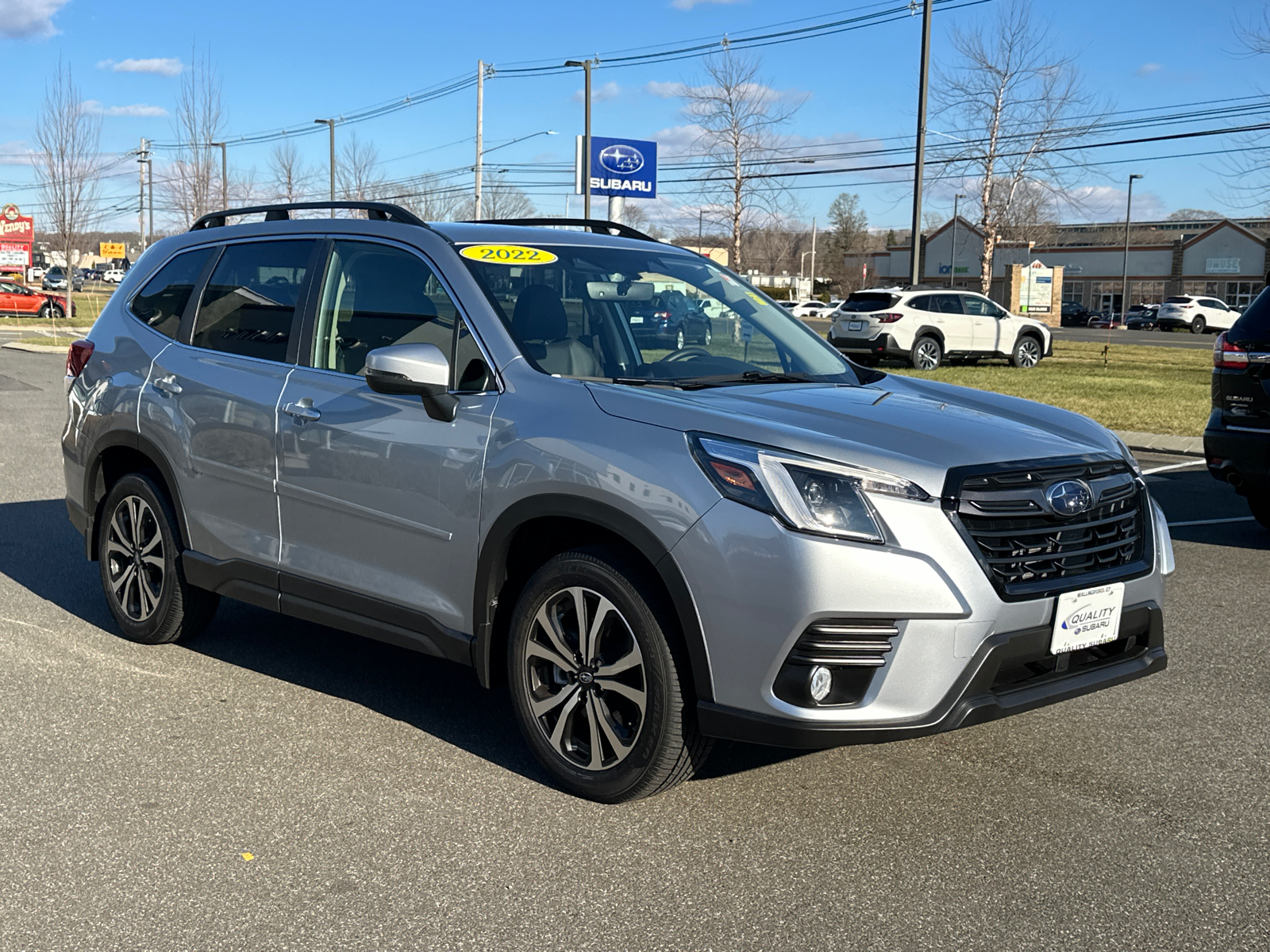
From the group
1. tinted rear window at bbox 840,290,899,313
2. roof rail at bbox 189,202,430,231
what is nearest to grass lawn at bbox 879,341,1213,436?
tinted rear window at bbox 840,290,899,313

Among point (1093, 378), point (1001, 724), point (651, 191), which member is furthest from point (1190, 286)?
point (1001, 724)

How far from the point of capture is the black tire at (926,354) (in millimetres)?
27250

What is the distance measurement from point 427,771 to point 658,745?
3.07 feet

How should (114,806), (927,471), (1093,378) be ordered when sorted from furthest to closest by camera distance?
(1093,378)
(114,806)
(927,471)

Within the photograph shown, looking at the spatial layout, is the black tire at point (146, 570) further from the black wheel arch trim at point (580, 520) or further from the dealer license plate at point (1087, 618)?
the dealer license plate at point (1087, 618)

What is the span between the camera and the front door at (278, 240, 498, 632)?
4289mm

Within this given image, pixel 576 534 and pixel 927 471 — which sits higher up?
pixel 927 471

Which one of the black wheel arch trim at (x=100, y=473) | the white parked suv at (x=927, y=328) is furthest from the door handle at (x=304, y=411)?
the white parked suv at (x=927, y=328)

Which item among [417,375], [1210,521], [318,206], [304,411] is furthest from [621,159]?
[417,375]

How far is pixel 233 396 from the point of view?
5.12 metres

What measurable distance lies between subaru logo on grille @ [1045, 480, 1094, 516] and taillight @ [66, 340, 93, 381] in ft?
14.7

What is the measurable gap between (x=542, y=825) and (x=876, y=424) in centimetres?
159

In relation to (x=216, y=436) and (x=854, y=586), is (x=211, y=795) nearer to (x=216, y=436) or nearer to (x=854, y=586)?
(x=216, y=436)

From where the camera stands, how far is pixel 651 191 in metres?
43.7
